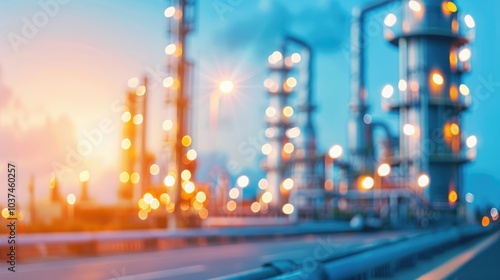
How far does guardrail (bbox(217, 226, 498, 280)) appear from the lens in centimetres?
733

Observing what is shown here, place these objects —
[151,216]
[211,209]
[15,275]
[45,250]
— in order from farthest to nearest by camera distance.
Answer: [211,209] → [151,216] → [45,250] → [15,275]

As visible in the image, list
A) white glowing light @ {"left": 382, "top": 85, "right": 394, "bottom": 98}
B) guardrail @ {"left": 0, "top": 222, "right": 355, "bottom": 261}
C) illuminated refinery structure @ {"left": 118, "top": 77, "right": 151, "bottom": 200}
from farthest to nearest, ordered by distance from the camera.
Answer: white glowing light @ {"left": 382, "top": 85, "right": 394, "bottom": 98} → illuminated refinery structure @ {"left": 118, "top": 77, "right": 151, "bottom": 200} → guardrail @ {"left": 0, "top": 222, "right": 355, "bottom": 261}

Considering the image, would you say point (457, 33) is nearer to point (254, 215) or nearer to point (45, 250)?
point (254, 215)

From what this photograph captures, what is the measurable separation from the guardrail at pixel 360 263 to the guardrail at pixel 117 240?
777 centimetres

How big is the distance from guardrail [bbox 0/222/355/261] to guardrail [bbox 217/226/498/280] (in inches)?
306

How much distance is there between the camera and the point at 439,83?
57000 millimetres

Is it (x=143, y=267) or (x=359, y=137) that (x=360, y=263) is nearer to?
(x=143, y=267)

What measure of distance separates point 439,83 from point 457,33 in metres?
4.00

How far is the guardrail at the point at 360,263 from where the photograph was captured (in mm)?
7328

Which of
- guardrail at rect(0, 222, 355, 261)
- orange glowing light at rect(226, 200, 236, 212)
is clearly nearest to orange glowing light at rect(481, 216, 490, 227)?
guardrail at rect(0, 222, 355, 261)

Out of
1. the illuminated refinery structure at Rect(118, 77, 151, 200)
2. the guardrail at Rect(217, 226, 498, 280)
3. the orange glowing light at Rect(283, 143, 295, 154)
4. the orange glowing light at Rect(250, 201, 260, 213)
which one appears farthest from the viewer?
the orange glowing light at Rect(250, 201, 260, 213)

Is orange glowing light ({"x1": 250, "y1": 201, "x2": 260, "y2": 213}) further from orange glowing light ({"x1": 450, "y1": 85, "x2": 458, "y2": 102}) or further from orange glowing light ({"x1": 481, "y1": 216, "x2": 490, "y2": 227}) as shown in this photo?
orange glowing light ({"x1": 481, "y1": 216, "x2": 490, "y2": 227})

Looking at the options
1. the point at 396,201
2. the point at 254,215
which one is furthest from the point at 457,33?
the point at 254,215

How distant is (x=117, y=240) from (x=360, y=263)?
13524 mm
